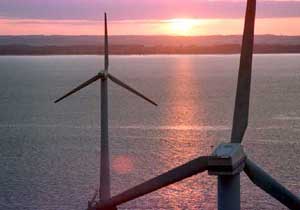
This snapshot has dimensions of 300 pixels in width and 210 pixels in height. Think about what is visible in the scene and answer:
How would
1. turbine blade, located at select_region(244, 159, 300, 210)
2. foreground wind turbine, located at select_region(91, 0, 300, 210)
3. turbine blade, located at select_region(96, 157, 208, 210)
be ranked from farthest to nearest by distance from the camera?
turbine blade, located at select_region(244, 159, 300, 210)
turbine blade, located at select_region(96, 157, 208, 210)
foreground wind turbine, located at select_region(91, 0, 300, 210)

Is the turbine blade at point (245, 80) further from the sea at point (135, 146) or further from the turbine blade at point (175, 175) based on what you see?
the sea at point (135, 146)

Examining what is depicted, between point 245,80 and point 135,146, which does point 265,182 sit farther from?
point 135,146

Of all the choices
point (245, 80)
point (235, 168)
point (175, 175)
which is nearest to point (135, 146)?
point (245, 80)

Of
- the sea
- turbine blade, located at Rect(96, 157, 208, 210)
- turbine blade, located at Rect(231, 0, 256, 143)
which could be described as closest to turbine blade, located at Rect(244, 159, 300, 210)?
turbine blade, located at Rect(231, 0, 256, 143)

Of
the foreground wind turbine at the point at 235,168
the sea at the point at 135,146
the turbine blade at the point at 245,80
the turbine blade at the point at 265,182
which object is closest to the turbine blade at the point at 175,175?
the foreground wind turbine at the point at 235,168

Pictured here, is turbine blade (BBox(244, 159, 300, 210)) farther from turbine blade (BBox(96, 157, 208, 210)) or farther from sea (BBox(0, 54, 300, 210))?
sea (BBox(0, 54, 300, 210))

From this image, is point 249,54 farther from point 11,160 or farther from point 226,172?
point 11,160

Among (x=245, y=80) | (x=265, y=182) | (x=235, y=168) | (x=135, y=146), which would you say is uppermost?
(x=245, y=80)

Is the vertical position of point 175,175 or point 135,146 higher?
point 175,175
